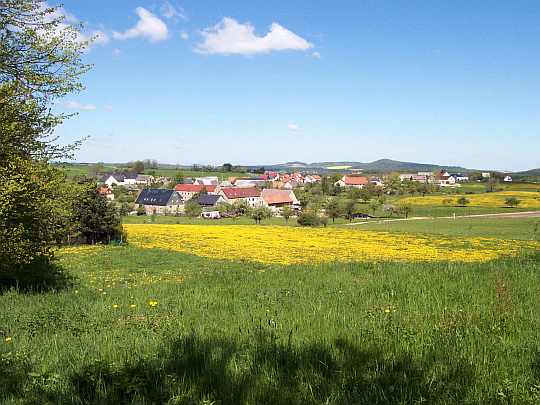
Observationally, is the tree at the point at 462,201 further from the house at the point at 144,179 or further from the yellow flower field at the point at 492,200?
the house at the point at 144,179

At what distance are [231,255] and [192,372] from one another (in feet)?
70.9

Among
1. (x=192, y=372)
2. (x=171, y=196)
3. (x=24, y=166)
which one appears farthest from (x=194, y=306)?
(x=171, y=196)

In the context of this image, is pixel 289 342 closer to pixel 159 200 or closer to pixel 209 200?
pixel 209 200

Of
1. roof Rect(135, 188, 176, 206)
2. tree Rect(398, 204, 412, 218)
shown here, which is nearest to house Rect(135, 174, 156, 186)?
roof Rect(135, 188, 176, 206)

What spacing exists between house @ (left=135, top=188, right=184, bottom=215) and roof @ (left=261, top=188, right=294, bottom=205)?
82.6 ft

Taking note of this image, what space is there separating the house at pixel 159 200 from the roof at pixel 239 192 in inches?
701

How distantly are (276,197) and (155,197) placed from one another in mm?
35228

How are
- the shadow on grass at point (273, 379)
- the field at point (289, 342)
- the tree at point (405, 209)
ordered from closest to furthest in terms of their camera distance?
the shadow on grass at point (273, 379) < the field at point (289, 342) < the tree at point (405, 209)

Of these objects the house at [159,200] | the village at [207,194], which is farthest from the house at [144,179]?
the house at [159,200]

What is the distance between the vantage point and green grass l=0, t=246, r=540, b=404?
3.44 metres

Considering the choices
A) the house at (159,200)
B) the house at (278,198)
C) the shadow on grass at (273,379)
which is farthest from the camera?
the house at (278,198)

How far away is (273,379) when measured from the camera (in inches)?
144

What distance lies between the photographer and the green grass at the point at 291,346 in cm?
344

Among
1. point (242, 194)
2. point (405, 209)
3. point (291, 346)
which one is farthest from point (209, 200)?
point (291, 346)
